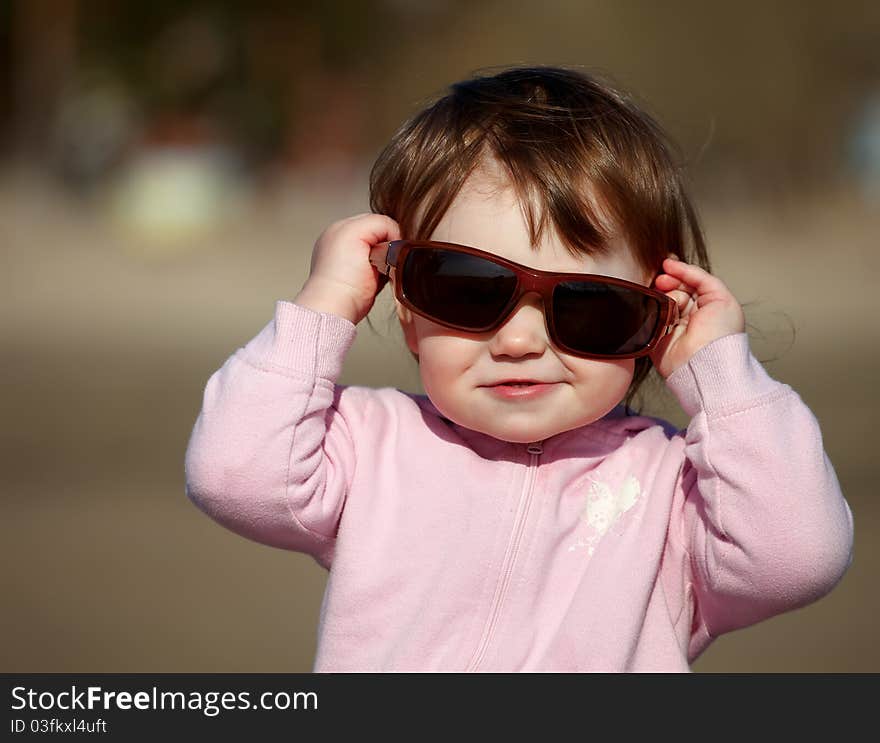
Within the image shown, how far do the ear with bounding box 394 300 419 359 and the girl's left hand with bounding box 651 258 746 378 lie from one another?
403 millimetres

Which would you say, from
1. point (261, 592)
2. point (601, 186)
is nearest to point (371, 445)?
point (601, 186)

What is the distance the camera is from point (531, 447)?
6.79 ft

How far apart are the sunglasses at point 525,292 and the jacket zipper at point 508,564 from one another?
0.78ft

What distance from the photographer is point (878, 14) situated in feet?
70.5

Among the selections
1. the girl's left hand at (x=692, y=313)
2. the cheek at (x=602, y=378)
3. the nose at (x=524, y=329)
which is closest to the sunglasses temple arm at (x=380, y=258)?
the nose at (x=524, y=329)

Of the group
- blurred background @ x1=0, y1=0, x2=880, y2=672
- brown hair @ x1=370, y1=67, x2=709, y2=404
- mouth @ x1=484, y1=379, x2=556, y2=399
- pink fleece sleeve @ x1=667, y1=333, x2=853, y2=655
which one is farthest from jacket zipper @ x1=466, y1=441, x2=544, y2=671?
blurred background @ x1=0, y1=0, x2=880, y2=672

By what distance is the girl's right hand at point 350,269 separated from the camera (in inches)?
81.9

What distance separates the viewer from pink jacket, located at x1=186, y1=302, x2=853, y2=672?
188 centimetres

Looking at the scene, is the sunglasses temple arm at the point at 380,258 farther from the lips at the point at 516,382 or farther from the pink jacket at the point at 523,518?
the lips at the point at 516,382

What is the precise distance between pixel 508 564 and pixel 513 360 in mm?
317

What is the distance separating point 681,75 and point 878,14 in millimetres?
3650

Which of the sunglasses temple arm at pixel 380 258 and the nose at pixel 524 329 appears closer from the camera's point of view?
the nose at pixel 524 329

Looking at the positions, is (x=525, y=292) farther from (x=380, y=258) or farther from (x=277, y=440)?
(x=277, y=440)

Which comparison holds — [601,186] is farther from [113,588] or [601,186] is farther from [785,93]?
[785,93]
